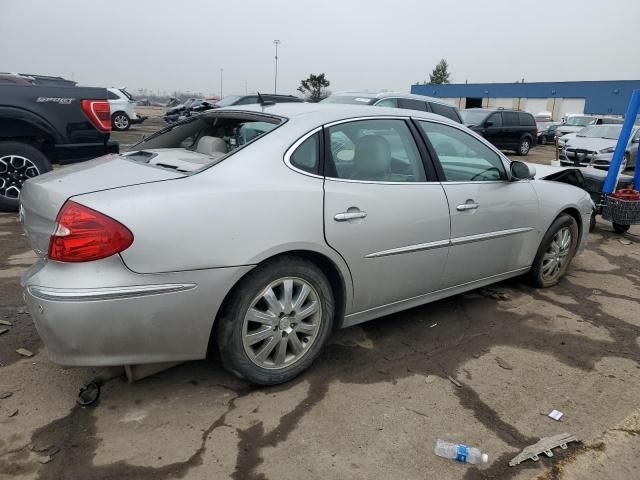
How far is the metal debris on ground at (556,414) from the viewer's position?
2667 mm

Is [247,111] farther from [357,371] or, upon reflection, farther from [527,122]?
[527,122]

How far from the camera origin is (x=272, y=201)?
259 cm

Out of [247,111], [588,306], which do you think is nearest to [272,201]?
[247,111]

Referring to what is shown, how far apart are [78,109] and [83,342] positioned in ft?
15.0

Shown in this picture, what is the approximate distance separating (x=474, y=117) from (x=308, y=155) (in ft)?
47.9

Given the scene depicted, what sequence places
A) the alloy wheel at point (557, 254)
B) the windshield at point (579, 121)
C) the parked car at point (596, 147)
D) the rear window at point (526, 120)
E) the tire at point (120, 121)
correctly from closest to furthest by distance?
the alloy wheel at point (557, 254)
the parked car at point (596, 147)
the rear window at point (526, 120)
the tire at point (120, 121)
the windshield at point (579, 121)

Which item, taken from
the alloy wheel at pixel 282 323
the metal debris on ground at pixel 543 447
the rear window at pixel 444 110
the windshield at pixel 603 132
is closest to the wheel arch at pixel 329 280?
the alloy wheel at pixel 282 323

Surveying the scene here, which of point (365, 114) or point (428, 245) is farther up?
point (365, 114)

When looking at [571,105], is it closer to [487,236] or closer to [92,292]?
[487,236]

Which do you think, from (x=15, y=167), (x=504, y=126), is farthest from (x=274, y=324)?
(x=504, y=126)

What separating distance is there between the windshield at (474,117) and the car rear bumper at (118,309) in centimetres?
1483

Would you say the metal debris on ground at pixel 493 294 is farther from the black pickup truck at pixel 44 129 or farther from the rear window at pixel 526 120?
the rear window at pixel 526 120

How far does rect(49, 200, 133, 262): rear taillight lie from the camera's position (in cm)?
223

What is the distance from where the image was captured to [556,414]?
2697mm
